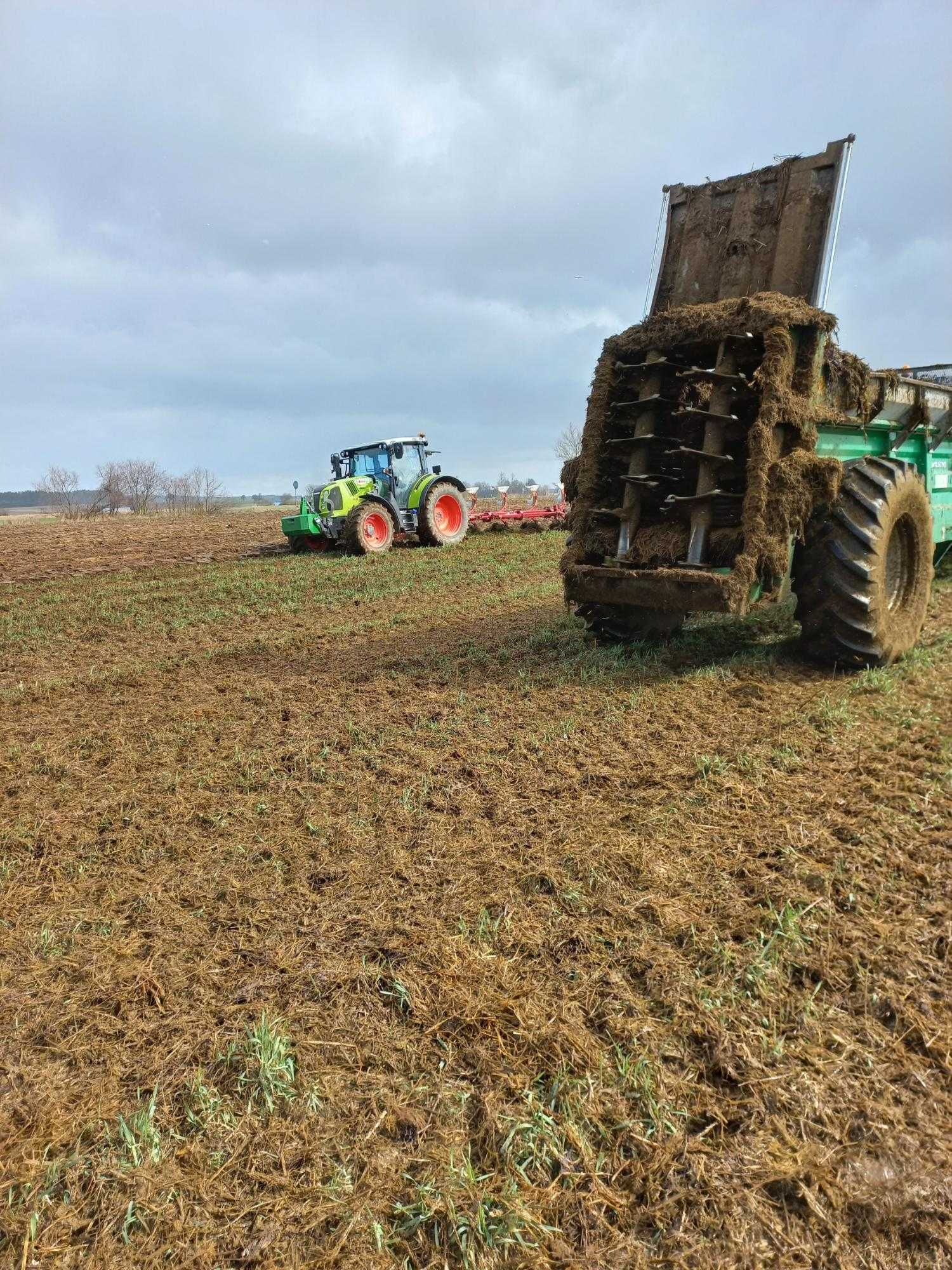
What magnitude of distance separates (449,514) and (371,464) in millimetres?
2213

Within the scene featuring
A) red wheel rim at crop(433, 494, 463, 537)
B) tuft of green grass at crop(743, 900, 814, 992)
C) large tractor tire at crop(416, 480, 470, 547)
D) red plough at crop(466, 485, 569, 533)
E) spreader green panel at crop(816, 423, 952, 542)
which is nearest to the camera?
tuft of green grass at crop(743, 900, 814, 992)

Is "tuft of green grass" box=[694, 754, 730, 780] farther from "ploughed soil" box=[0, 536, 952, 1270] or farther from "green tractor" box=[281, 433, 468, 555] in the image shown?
"green tractor" box=[281, 433, 468, 555]

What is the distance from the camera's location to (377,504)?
16.0 m

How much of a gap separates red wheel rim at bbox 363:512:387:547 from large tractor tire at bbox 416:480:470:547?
84cm

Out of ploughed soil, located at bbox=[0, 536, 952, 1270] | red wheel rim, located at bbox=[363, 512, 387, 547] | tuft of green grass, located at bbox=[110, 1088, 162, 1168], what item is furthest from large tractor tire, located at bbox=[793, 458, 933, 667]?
red wheel rim, located at bbox=[363, 512, 387, 547]

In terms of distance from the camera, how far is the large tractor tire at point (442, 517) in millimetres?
16641

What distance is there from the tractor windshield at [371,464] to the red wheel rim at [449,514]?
5.10 ft

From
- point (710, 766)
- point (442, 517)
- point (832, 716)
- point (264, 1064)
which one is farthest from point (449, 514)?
point (264, 1064)

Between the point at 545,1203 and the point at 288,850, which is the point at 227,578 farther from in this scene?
the point at 545,1203

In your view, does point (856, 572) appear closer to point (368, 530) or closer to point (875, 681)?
point (875, 681)

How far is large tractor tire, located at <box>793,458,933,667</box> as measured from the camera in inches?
213

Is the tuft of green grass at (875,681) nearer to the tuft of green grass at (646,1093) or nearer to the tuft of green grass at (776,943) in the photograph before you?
the tuft of green grass at (776,943)

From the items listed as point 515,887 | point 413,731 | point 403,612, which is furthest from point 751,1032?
point 403,612

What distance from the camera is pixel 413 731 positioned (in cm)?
518
